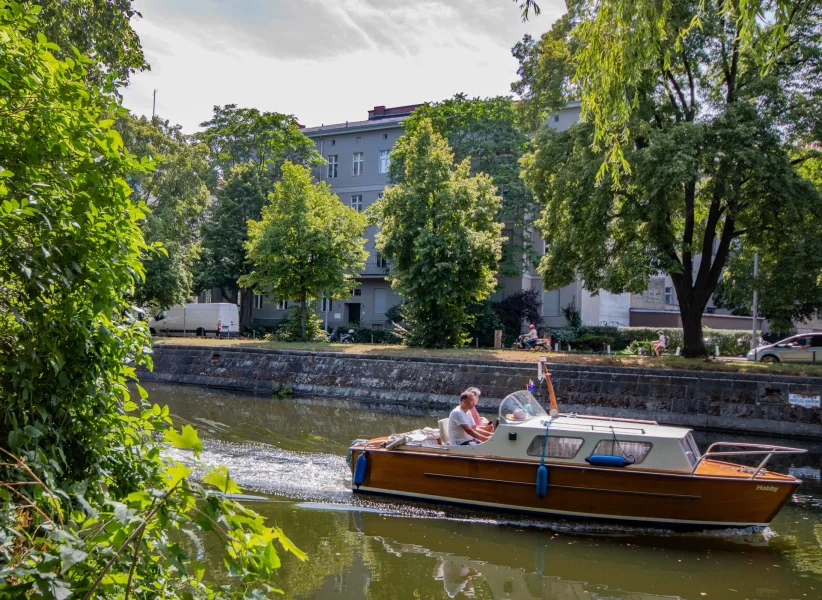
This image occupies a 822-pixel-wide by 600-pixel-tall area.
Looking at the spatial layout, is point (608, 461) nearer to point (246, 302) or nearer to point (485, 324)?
point (485, 324)

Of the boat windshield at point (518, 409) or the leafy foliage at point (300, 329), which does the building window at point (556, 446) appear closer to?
the boat windshield at point (518, 409)

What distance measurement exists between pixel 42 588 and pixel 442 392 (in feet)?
76.8

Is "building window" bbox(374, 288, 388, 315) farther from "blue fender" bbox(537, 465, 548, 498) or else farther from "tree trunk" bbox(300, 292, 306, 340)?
"blue fender" bbox(537, 465, 548, 498)

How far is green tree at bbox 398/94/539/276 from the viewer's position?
137ft

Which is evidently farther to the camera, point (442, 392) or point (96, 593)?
point (442, 392)

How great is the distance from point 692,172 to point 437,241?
1132cm

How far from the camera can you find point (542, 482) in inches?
446

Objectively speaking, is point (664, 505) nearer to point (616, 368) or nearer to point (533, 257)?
point (616, 368)

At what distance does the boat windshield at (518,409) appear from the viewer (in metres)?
12.2

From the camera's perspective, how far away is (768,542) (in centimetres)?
1053

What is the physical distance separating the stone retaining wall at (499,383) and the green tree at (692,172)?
136 inches

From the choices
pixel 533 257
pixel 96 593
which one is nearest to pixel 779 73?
pixel 533 257

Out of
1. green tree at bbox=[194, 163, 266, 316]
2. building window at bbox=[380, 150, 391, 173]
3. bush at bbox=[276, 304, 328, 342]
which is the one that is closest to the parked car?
bush at bbox=[276, 304, 328, 342]

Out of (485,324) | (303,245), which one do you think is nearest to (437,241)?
(303,245)
